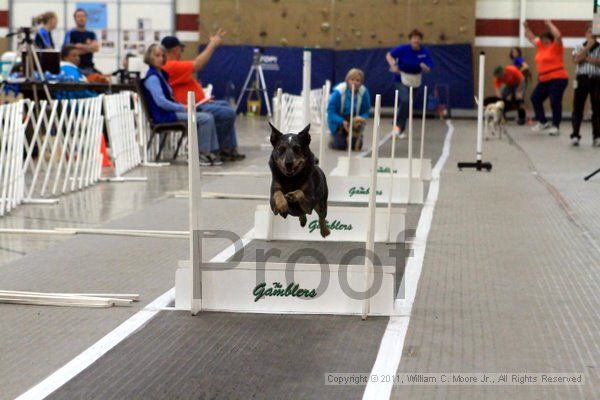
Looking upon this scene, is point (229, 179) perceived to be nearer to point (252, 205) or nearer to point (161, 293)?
point (252, 205)

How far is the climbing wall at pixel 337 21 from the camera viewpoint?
25484mm

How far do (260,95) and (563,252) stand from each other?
19005mm

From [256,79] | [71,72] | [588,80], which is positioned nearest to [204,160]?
[71,72]

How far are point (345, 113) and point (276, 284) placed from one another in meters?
10.2

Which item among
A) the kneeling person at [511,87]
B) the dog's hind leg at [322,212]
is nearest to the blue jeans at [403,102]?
the kneeling person at [511,87]

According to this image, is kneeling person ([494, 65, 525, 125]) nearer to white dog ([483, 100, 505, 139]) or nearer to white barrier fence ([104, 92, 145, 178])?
white dog ([483, 100, 505, 139])

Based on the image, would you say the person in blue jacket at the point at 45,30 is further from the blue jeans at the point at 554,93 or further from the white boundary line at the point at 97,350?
the white boundary line at the point at 97,350

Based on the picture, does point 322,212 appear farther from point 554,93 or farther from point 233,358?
point 554,93

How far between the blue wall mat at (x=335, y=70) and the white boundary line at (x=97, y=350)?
64.7 feet

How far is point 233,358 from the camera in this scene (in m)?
4.24

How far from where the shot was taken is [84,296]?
5.25 m

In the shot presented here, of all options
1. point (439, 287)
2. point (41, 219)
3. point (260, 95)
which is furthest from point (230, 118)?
point (260, 95)

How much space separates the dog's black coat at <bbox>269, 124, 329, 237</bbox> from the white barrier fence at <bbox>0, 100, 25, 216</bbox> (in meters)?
3.81

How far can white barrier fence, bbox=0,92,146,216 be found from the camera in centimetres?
848
